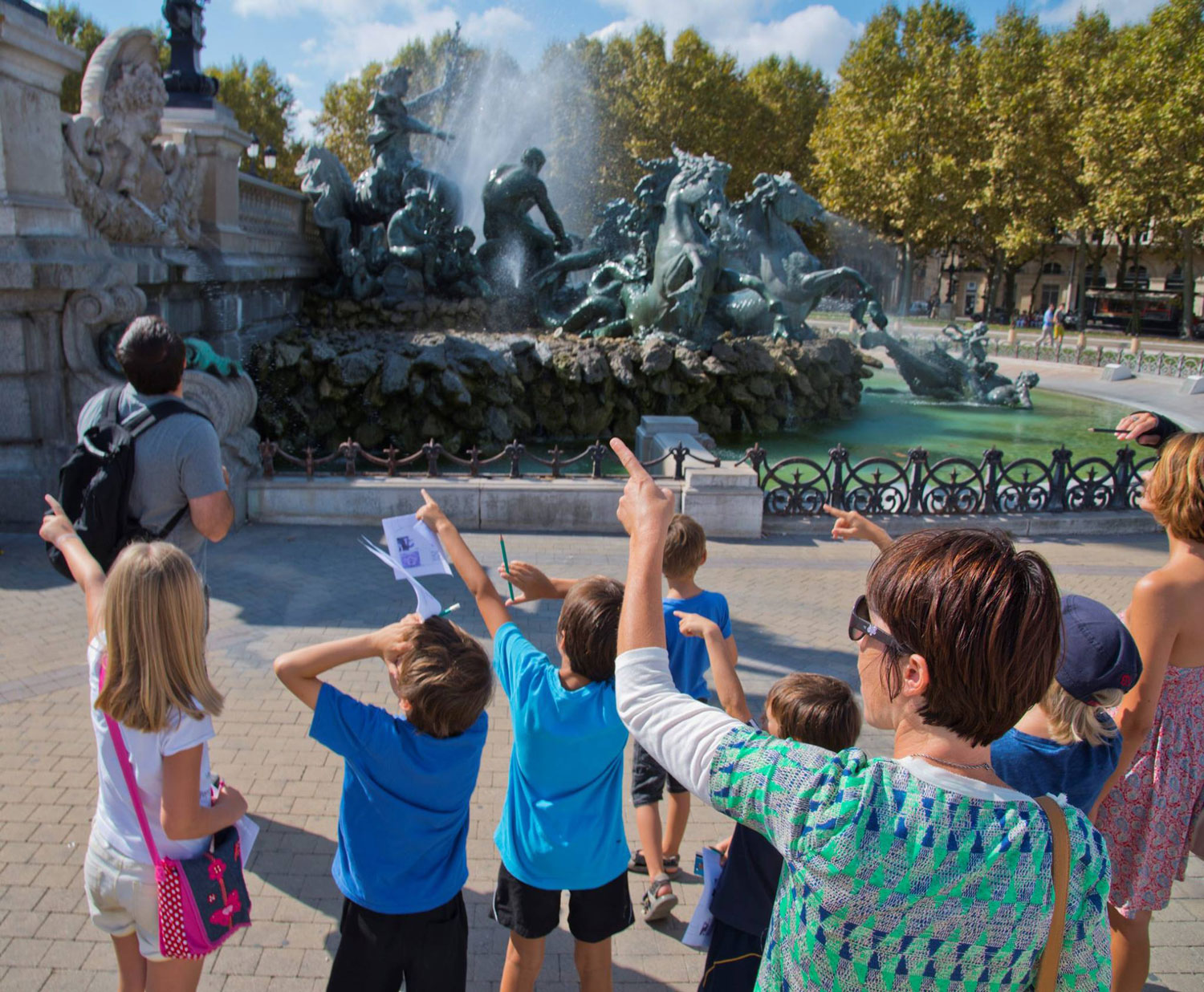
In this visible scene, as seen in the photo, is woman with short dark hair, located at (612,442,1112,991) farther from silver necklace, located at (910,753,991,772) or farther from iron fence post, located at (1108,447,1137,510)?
iron fence post, located at (1108,447,1137,510)

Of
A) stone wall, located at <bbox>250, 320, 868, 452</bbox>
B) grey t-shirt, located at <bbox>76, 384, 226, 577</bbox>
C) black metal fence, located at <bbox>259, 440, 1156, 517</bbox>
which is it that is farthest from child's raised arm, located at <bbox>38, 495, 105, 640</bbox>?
stone wall, located at <bbox>250, 320, 868, 452</bbox>

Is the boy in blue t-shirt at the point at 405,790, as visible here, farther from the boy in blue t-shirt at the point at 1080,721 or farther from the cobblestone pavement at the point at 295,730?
the boy in blue t-shirt at the point at 1080,721

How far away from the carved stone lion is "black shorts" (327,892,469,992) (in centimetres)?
839

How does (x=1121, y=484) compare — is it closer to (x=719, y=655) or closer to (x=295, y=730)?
(x=295, y=730)

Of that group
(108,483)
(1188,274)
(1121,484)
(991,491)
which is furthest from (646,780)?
(1188,274)

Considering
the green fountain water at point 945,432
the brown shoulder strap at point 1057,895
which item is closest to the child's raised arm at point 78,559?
the brown shoulder strap at point 1057,895

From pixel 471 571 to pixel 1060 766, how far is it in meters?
1.73

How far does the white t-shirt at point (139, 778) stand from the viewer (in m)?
2.30

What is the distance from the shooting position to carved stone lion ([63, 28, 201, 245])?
8680mm

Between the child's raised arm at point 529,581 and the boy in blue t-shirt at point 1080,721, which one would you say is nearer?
the boy in blue t-shirt at point 1080,721

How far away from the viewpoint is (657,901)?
11.3 feet

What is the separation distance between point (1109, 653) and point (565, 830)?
153 cm

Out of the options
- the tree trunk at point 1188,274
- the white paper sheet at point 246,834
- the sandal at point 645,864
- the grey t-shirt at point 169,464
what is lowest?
the sandal at point 645,864

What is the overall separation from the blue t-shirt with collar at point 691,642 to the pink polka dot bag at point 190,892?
1.51 meters
